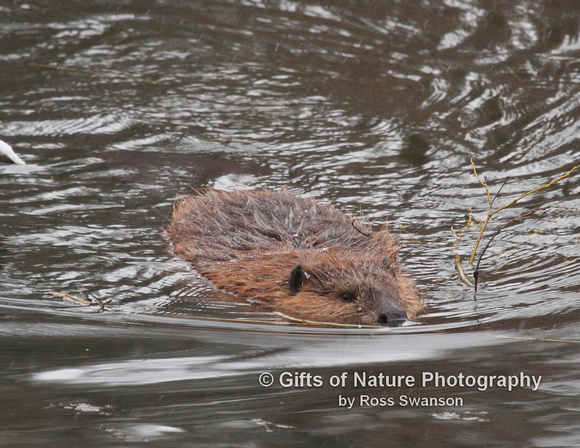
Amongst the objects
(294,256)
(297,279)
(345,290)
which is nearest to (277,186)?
(294,256)

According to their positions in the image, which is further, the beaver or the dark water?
the beaver

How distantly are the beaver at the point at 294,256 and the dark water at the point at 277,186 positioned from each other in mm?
150

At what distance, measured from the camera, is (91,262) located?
479cm

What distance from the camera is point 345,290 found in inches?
162

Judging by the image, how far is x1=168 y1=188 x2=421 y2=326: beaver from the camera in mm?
4094

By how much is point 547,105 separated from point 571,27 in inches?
87.7

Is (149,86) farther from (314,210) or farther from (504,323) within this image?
(504,323)

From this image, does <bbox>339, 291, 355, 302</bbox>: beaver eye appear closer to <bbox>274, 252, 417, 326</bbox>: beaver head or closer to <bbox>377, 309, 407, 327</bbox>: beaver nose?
<bbox>274, 252, 417, 326</bbox>: beaver head

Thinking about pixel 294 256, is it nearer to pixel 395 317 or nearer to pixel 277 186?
pixel 395 317

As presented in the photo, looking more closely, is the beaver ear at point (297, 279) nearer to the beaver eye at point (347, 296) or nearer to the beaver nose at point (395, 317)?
the beaver eye at point (347, 296)

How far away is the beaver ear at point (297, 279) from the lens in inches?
165

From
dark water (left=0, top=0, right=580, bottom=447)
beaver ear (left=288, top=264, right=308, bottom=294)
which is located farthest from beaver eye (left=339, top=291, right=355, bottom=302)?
dark water (left=0, top=0, right=580, bottom=447)

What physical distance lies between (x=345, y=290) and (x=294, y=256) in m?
0.44

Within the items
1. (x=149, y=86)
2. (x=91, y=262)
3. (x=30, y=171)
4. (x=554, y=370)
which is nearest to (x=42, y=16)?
(x=149, y=86)
